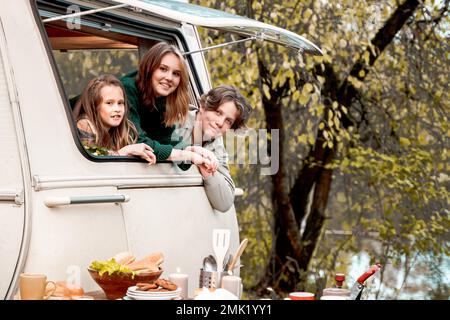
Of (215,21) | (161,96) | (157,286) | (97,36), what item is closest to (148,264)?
(157,286)

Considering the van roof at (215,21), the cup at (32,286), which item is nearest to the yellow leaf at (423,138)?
the van roof at (215,21)

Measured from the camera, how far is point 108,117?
173 inches

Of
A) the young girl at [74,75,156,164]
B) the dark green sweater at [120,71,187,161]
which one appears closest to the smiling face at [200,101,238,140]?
the dark green sweater at [120,71,187,161]

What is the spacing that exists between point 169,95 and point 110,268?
4.84ft

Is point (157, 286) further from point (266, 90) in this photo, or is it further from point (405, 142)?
point (405, 142)

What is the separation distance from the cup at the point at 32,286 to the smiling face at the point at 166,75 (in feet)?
5.20

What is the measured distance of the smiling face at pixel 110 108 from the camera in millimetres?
4402

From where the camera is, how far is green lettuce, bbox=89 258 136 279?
11.8ft

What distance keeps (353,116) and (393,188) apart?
3.39ft

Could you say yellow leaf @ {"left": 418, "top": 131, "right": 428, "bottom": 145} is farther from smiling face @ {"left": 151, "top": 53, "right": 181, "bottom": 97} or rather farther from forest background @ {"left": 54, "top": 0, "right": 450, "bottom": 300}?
smiling face @ {"left": 151, "top": 53, "right": 181, "bottom": 97}

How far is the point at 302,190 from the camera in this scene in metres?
10.6

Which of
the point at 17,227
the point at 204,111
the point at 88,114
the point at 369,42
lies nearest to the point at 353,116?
the point at 369,42

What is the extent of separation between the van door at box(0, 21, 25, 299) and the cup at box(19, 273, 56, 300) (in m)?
0.25

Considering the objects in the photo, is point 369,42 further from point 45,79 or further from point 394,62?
point 45,79
